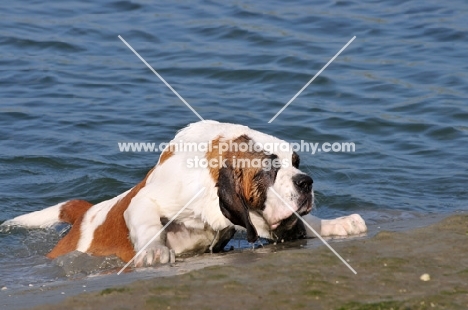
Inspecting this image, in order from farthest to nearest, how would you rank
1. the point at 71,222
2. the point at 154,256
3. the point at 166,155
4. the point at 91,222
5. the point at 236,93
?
the point at 236,93 < the point at 71,222 < the point at 91,222 < the point at 166,155 < the point at 154,256

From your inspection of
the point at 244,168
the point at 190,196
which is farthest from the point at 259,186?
Result: the point at 190,196

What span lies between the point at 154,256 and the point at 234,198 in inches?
25.1

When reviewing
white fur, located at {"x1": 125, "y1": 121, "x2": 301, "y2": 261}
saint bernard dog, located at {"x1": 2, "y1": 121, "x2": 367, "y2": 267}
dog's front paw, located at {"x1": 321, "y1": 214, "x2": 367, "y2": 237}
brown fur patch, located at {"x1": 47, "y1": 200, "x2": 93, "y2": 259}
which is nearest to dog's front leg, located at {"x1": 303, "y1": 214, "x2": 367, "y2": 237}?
dog's front paw, located at {"x1": 321, "y1": 214, "x2": 367, "y2": 237}

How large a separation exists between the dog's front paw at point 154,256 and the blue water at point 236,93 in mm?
794

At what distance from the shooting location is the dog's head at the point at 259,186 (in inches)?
248

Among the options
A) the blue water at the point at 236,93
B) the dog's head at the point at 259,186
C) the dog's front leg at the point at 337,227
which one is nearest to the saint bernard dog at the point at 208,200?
the dog's head at the point at 259,186

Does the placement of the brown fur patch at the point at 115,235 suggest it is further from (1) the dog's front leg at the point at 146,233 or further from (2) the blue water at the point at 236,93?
(2) the blue water at the point at 236,93

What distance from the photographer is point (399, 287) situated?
A: 16.0ft

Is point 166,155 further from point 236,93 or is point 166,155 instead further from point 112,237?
point 236,93

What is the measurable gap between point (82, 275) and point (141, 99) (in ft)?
19.7

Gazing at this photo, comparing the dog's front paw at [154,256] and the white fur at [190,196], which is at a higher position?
the white fur at [190,196]

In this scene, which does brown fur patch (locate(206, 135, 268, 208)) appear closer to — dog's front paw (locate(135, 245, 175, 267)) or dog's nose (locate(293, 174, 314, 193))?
dog's nose (locate(293, 174, 314, 193))

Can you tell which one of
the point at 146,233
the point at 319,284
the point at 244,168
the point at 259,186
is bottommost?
the point at 146,233

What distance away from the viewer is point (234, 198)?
6336 millimetres
